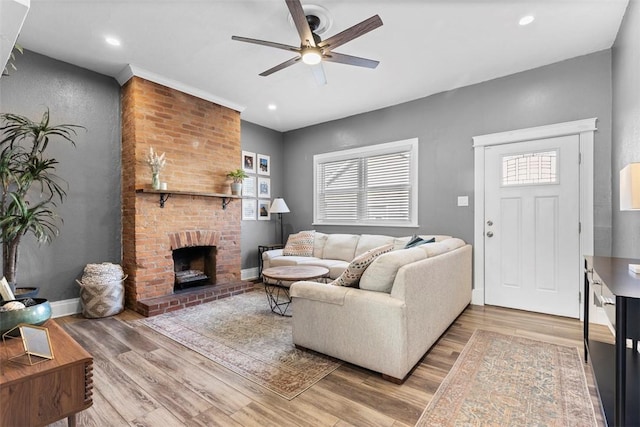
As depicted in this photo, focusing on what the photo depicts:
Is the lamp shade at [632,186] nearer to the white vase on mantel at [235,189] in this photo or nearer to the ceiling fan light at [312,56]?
the ceiling fan light at [312,56]

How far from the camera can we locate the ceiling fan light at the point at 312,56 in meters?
2.39

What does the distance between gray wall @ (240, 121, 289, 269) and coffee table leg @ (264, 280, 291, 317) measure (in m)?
0.95

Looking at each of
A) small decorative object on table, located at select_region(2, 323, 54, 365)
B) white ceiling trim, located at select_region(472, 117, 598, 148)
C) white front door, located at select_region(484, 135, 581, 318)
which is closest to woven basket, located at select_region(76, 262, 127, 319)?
small decorative object on table, located at select_region(2, 323, 54, 365)

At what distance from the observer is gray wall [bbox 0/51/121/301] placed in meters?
3.09

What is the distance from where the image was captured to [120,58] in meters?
3.24

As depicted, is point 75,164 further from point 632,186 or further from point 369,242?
point 632,186

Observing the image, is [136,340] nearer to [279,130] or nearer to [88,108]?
[88,108]

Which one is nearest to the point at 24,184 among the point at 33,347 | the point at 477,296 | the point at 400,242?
the point at 33,347

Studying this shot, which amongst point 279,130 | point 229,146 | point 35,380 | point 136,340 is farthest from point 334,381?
point 279,130

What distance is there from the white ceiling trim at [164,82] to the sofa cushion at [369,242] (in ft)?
9.42

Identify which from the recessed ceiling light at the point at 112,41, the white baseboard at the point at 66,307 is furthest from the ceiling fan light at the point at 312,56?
the white baseboard at the point at 66,307

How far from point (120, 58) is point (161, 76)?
0.46 m

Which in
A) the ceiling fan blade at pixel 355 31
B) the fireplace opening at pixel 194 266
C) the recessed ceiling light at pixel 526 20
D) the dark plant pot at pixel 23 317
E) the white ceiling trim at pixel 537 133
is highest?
the recessed ceiling light at pixel 526 20

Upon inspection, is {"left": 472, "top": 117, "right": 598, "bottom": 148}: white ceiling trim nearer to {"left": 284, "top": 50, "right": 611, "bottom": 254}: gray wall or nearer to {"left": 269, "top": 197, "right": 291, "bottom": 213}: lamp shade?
{"left": 284, "top": 50, "right": 611, "bottom": 254}: gray wall
